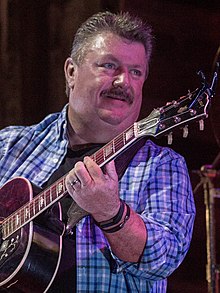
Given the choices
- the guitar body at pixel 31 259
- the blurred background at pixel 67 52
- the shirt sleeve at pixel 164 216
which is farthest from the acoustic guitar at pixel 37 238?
the blurred background at pixel 67 52

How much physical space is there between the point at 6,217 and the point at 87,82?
580 millimetres

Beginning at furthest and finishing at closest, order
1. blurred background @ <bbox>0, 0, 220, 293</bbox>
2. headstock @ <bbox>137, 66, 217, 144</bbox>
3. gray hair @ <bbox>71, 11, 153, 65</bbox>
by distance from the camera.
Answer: blurred background @ <bbox>0, 0, 220, 293</bbox> < gray hair @ <bbox>71, 11, 153, 65</bbox> < headstock @ <bbox>137, 66, 217, 144</bbox>

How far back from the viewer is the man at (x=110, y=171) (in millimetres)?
1869

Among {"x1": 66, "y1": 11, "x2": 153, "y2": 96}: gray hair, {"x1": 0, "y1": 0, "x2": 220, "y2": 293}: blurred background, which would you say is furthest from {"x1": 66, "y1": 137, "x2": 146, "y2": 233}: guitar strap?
{"x1": 0, "y1": 0, "x2": 220, "y2": 293}: blurred background

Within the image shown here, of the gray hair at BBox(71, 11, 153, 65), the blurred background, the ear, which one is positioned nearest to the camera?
the gray hair at BBox(71, 11, 153, 65)

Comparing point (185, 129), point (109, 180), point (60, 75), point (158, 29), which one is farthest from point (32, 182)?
point (158, 29)

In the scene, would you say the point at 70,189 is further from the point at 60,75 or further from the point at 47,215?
the point at 60,75

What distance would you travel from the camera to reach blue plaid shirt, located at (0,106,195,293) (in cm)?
196

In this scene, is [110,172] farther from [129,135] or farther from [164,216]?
[164,216]

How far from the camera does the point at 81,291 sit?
6.79 ft

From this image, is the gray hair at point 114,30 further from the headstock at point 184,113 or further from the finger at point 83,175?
the finger at point 83,175

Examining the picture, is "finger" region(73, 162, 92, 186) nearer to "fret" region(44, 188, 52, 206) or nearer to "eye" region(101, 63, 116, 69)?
"fret" region(44, 188, 52, 206)

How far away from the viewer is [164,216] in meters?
2.02

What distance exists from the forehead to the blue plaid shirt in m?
0.32
